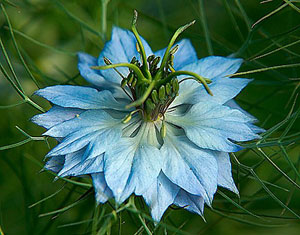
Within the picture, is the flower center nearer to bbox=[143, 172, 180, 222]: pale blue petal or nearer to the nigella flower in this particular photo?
the nigella flower

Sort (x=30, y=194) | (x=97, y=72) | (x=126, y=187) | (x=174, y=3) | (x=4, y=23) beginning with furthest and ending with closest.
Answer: (x=174, y=3) < (x=4, y=23) < (x=30, y=194) < (x=97, y=72) < (x=126, y=187)

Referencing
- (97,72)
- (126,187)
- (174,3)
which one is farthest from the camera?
(174,3)

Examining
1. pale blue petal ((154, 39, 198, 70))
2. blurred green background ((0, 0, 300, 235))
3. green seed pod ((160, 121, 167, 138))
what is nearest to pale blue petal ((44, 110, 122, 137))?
green seed pod ((160, 121, 167, 138))

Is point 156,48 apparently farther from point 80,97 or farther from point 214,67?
point 80,97

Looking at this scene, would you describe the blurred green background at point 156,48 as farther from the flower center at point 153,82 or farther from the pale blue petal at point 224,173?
the flower center at point 153,82

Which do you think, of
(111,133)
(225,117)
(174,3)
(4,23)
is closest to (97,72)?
(111,133)

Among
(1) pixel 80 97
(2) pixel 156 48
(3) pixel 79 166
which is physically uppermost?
(1) pixel 80 97

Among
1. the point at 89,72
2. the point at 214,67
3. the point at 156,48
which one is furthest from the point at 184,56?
the point at 156,48

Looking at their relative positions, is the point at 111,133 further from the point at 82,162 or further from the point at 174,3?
the point at 174,3
